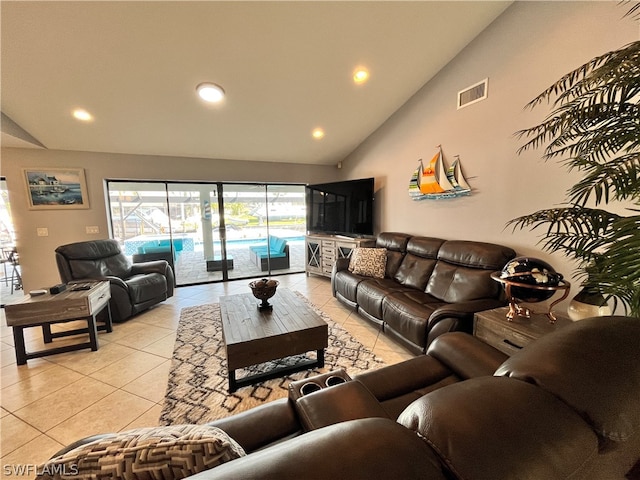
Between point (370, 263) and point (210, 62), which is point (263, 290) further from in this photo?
point (210, 62)

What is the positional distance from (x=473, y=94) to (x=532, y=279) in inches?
91.1

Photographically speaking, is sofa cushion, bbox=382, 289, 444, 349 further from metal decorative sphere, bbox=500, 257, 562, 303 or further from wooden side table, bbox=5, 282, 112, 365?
wooden side table, bbox=5, 282, 112, 365

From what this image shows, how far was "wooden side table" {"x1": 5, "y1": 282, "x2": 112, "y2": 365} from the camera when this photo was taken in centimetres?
233

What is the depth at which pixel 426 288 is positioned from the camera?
3035mm

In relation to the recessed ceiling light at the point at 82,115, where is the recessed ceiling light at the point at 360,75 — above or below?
above

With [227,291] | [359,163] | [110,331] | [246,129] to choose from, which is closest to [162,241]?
[227,291]

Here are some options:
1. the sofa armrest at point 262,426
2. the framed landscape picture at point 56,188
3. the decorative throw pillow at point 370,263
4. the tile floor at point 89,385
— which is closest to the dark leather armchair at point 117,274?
the tile floor at point 89,385

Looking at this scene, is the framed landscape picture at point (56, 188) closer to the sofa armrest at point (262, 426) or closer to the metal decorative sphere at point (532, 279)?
the sofa armrest at point (262, 426)

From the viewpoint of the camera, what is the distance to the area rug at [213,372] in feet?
6.15

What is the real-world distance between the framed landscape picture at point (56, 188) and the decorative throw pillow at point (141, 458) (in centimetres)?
493

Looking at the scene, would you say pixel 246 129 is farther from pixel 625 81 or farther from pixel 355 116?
pixel 625 81

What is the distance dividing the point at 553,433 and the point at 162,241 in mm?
5510

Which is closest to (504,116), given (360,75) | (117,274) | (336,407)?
(360,75)

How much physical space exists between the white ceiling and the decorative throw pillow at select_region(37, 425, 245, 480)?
289 cm
